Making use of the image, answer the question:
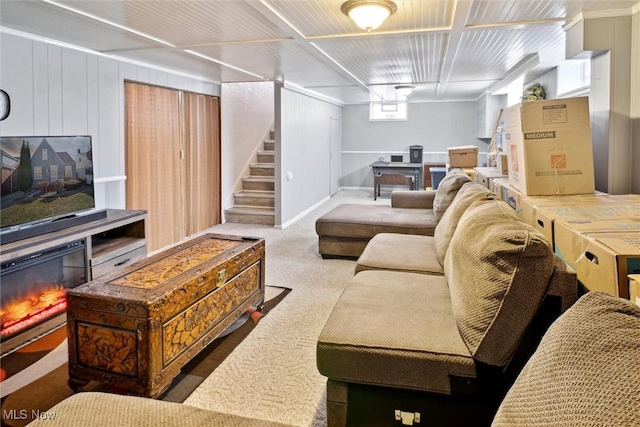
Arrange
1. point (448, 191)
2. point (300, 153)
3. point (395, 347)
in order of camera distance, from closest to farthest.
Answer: point (395, 347) < point (448, 191) < point (300, 153)

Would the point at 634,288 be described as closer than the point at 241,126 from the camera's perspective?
Yes

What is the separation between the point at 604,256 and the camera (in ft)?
4.69

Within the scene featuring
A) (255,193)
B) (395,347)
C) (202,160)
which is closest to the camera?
(395,347)

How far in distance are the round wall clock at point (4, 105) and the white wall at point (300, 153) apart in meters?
3.38

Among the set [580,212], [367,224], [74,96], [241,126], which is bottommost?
[367,224]

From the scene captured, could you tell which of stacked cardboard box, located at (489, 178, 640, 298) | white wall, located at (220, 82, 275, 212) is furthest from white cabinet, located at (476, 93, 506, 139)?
stacked cardboard box, located at (489, 178, 640, 298)

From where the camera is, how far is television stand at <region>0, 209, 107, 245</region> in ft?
9.34

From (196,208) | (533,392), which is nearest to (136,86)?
(196,208)

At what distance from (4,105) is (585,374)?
3.81 meters

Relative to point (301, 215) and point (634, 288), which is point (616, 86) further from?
point (301, 215)

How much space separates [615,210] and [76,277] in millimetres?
3398

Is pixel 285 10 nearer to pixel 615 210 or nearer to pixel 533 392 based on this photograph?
pixel 615 210

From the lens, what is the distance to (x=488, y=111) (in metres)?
8.16

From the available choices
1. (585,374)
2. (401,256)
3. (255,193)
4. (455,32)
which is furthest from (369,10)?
(255,193)
